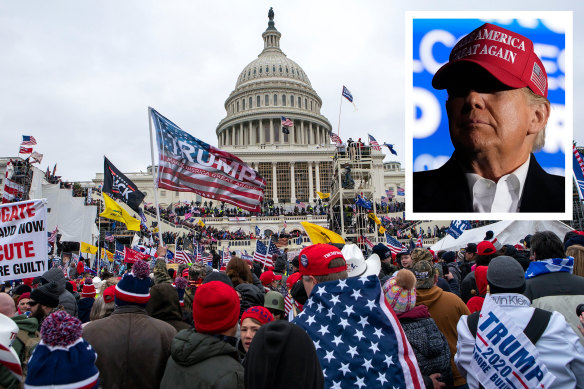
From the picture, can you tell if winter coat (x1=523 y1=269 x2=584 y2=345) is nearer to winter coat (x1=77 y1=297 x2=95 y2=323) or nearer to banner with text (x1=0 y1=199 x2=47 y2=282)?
winter coat (x1=77 y1=297 x2=95 y2=323)

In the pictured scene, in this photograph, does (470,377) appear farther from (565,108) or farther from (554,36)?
(554,36)

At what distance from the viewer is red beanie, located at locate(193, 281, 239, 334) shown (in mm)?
3072

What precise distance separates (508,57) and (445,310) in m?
4.06

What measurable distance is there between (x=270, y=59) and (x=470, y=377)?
94651 millimetres

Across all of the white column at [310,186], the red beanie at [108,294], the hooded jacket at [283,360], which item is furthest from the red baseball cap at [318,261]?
the white column at [310,186]

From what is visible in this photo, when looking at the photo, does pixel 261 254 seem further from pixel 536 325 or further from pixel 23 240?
pixel 536 325

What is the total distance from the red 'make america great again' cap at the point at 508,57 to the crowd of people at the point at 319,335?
2.94m

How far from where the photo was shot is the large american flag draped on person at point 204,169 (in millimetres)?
11242

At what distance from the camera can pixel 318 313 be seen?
300 cm

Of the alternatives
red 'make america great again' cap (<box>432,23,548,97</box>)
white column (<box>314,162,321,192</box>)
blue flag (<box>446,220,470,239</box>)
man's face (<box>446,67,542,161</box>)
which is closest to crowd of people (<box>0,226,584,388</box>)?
man's face (<box>446,67,542,161</box>)

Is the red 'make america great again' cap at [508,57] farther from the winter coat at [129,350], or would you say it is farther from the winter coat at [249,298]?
the winter coat at [129,350]

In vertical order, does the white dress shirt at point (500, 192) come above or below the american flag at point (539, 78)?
below

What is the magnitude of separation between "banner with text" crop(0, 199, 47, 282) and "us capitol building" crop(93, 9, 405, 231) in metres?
54.0

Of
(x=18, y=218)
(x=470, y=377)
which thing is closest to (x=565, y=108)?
(x=470, y=377)
